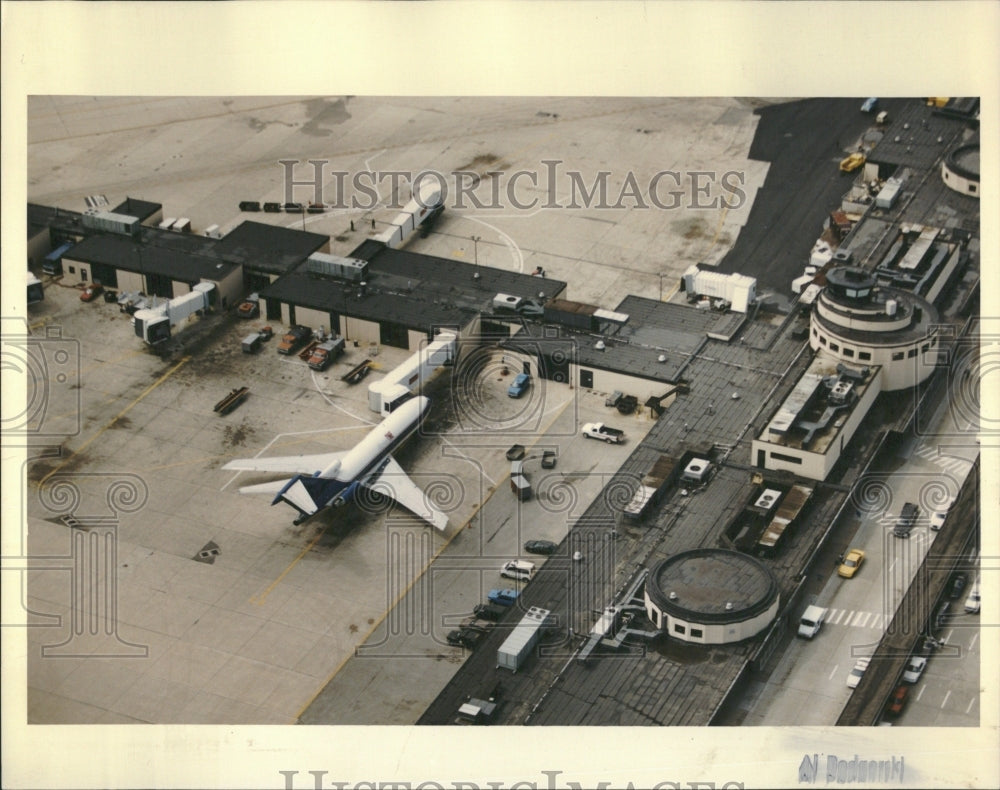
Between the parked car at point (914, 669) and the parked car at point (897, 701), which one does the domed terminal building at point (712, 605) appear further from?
the parked car at point (897, 701)

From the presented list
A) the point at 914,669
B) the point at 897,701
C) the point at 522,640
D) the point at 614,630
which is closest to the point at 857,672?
the point at 914,669

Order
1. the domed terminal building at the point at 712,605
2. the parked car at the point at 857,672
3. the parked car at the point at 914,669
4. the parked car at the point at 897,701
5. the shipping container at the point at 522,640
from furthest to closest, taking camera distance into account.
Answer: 1. the domed terminal building at the point at 712,605
2. the parked car at the point at 857,672
3. the parked car at the point at 914,669
4. the shipping container at the point at 522,640
5. the parked car at the point at 897,701

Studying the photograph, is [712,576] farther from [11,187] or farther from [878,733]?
[11,187]

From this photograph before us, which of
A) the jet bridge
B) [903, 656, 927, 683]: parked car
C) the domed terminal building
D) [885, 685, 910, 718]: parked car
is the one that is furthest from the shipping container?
[903, 656, 927, 683]: parked car

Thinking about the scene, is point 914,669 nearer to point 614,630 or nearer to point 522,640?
point 614,630

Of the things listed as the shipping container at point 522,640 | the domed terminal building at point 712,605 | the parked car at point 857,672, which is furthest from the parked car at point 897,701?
the shipping container at point 522,640

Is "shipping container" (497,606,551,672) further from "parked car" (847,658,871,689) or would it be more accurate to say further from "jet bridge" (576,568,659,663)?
"parked car" (847,658,871,689)
